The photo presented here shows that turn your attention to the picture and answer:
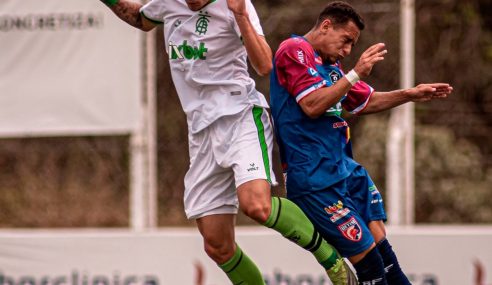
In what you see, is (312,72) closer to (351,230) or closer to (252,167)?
(252,167)

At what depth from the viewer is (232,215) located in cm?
561

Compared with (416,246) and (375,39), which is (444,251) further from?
(375,39)

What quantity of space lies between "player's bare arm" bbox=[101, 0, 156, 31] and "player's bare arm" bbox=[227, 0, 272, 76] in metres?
0.79

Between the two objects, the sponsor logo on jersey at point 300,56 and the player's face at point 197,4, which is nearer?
the sponsor logo on jersey at point 300,56

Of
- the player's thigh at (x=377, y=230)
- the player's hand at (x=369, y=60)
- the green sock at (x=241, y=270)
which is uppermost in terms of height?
the player's hand at (x=369, y=60)

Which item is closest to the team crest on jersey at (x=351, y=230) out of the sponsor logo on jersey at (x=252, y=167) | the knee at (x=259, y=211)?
the knee at (x=259, y=211)

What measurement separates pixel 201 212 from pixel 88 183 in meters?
4.97

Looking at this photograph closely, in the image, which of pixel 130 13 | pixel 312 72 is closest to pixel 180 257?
pixel 130 13

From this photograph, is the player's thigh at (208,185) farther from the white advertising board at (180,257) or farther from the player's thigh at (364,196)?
the white advertising board at (180,257)

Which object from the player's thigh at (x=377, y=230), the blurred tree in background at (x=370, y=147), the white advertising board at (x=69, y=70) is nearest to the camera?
the player's thigh at (x=377, y=230)

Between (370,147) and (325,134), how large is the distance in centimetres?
437

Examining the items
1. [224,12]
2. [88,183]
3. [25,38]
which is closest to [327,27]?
[224,12]

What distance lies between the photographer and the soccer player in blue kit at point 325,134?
205 inches

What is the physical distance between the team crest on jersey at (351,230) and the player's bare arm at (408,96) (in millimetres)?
689
